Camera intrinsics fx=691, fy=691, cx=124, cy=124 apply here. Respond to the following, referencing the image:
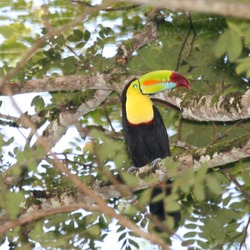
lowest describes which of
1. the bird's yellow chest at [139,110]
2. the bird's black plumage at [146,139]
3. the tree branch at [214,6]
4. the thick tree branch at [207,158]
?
the bird's black plumage at [146,139]

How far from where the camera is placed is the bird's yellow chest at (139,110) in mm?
5508

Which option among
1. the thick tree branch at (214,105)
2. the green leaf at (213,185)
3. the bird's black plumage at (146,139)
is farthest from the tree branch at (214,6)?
the bird's black plumage at (146,139)

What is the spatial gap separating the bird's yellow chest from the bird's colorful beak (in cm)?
19

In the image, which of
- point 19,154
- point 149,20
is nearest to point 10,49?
point 149,20

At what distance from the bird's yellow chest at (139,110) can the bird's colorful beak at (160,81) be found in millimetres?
186

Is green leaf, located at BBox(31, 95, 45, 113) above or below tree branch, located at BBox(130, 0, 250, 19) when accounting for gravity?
below

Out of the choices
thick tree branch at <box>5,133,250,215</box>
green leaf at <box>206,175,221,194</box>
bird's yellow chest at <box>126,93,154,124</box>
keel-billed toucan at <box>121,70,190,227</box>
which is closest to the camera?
green leaf at <box>206,175,221,194</box>

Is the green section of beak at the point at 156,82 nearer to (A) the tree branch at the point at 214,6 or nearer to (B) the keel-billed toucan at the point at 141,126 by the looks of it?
(B) the keel-billed toucan at the point at 141,126

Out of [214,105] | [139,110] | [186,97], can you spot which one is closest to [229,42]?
[214,105]

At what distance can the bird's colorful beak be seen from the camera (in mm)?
4980

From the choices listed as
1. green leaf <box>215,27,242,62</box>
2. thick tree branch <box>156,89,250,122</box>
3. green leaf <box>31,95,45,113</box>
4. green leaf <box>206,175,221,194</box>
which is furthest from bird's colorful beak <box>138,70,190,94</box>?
green leaf <box>215,27,242,62</box>

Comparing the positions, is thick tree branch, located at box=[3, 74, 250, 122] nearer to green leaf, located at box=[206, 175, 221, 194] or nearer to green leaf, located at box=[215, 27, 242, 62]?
green leaf, located at box=[206, 175, 221, 194]

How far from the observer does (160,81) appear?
5066mm

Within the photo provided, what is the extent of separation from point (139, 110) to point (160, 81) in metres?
0.53
